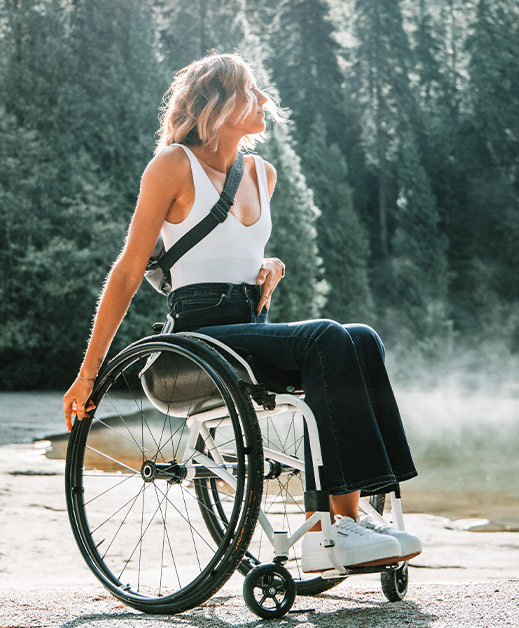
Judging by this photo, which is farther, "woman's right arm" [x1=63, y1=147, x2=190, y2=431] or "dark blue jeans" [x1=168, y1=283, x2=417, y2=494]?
"woman's right arm" [x1=63, y1=147, x2=190, y2=431]

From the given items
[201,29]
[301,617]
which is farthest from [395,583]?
[201,29]

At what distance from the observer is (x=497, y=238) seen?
118 feet

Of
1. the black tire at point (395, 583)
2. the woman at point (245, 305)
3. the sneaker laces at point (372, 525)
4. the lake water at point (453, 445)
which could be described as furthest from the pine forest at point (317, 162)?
the sneaker laces at point (372, 525)

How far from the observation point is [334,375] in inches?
91.7

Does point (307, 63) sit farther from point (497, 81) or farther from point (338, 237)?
point (338, 237)

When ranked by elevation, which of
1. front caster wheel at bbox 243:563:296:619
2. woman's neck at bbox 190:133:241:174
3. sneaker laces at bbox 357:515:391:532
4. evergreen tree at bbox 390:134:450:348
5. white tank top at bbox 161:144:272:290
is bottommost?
front caster wheel at bbox 243:563:296:619

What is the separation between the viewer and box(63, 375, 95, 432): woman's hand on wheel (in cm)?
265

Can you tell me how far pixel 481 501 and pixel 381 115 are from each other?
31.9 metres

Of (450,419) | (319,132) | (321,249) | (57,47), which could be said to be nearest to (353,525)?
(450,419)

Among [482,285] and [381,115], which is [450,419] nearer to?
[482,285]

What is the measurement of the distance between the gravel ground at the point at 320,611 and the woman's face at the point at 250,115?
52.3 inches

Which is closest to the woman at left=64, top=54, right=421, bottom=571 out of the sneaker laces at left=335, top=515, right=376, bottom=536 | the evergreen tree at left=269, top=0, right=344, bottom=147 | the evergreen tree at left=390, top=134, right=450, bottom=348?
the sneaker laces at left=335, top=515, right=376, bottom=536

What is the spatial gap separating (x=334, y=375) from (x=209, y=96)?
90 cm

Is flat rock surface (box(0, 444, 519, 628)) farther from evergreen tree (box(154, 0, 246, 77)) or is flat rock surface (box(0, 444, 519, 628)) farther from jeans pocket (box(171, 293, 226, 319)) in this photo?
evergreen tree (box(154, 0, 246, 77))
